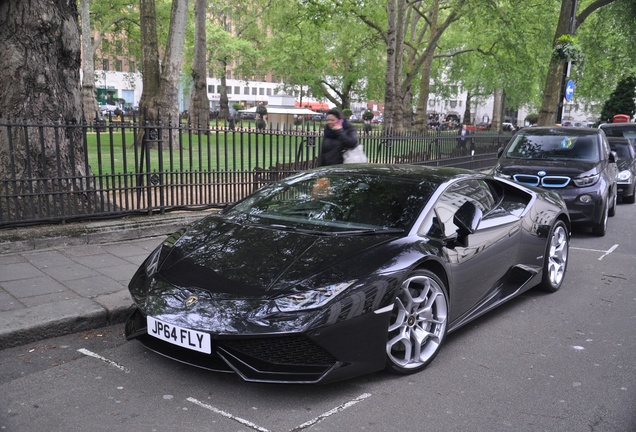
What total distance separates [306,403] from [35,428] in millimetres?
1526

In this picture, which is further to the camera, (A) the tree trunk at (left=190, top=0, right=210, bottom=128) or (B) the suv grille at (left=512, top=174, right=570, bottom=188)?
(A) the tree trunk at (left=190, top=0, right=210, bottom=128)

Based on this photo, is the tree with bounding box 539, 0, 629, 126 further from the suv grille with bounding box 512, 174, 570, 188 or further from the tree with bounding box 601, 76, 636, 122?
the tree with bounding box 601, 76, 636, 122

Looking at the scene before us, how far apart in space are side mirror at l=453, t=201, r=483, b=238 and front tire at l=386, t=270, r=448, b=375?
1.74ft

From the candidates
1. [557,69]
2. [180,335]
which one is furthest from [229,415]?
[557,69]

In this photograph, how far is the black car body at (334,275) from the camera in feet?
11.0

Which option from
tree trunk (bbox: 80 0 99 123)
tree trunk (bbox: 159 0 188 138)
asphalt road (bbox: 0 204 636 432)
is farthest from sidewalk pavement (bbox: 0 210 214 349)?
tree trunk (bbox: 80 0 99 123)

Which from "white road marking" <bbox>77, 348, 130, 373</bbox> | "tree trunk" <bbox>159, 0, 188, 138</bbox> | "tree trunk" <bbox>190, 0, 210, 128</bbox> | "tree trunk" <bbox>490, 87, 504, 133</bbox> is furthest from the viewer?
"tree trunk" <bbox>490, 87, 504, 133</bbox>

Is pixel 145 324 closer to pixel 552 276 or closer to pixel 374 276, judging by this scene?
pixel 374 276

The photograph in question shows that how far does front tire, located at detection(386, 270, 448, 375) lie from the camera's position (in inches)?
149

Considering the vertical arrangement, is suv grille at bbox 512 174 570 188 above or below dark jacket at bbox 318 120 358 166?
below

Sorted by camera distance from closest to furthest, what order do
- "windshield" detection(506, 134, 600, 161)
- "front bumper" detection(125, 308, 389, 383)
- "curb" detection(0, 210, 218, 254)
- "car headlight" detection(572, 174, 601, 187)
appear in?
1. "front bumper" detection(125, 308, 389, 383)
2. "curb" detection(0, 210, 218, 254)
3. "car headlight" detection(572, 174, 601, 187)
4. "windshield" detection(506, 134, 600, 161)

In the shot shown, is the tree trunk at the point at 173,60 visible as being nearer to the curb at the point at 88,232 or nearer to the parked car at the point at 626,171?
the curb at the point at 88,232

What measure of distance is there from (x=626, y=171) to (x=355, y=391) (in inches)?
473

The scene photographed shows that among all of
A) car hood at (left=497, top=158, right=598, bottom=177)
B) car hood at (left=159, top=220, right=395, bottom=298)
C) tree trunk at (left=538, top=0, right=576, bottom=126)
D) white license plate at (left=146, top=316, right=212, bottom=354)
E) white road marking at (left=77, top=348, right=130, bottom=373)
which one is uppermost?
tree trunk at (left=538, top=0, right=576, bottom=126)
